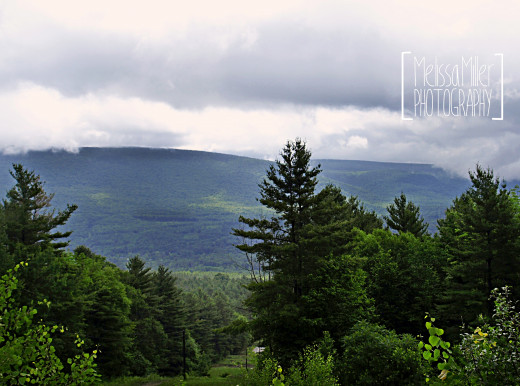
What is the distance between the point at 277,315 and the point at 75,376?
22.6 metres

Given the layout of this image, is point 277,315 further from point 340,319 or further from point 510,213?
point 510,213

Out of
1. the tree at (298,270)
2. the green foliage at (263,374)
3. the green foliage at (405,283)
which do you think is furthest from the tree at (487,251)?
the green foliage at (263,374)

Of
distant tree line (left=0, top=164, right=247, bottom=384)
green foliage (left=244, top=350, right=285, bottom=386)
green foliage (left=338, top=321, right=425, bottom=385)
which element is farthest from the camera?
distant tree line (left=0, top=164, right=247, bottom=384)

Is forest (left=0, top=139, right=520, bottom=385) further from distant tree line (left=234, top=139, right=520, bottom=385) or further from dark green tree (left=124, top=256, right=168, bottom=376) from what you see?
dark green tree (left=124, top=256, right=168, bottom=376)

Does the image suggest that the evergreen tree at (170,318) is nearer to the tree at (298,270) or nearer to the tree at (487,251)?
the tree at (298,270)

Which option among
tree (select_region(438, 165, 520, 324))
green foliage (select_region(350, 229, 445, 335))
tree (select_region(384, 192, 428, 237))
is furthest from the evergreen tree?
tree (select_region(438, 165, 520, 324))

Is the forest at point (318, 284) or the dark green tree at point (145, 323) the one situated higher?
the forest at point (318, 284)

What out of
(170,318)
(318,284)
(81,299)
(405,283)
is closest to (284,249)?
(318,284)

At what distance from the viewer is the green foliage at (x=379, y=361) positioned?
63.9 feet

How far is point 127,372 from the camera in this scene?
5016 centimetres

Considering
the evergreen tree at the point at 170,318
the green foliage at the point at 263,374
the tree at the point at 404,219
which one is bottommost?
the evergreen tree at the point at 170,318

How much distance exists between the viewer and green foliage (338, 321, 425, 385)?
19469mm

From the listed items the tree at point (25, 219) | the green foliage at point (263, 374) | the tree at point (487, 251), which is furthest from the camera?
the tree at point (25, 219)

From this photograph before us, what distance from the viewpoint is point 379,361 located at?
66.0 ft
